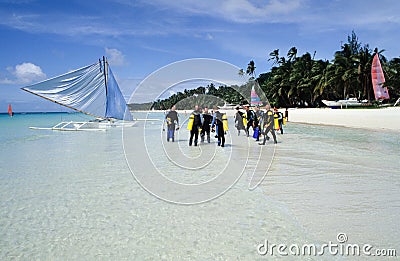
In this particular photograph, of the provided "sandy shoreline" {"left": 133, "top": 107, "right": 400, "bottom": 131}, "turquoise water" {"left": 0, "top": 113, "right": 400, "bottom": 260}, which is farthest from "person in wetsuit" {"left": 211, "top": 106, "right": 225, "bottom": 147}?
"sandy shoreline" {"left": 133, "top": 107, "right": 400, "bottom": 131}

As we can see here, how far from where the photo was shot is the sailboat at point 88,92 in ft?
66.3

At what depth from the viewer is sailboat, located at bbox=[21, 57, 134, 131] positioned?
20203mm

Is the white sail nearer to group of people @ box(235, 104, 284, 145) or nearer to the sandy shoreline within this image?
the sandy shoreline

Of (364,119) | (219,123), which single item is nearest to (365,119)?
(364,119)

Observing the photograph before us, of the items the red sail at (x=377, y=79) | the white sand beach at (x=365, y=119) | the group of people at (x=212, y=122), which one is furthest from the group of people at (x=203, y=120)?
the red sail at (x=377, y=79)

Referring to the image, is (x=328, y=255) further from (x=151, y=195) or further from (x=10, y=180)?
(x=10, y=180)

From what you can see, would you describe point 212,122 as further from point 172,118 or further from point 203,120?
point 172,118

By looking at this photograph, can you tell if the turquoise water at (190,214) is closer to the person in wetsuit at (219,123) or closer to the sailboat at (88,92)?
the person in wetsuit at (219,123)

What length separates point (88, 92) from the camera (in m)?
22.8

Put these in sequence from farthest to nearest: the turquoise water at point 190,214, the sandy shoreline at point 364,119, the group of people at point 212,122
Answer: the sandy shoreline at point 364,119 < the group of people at point 212,122 < the turquoise water at point 190,214

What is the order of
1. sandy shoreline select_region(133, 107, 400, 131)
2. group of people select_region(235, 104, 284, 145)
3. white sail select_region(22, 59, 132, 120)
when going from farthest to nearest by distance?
sandy shoreline select_region(133, 107, 400, 131), white sail select_region(22, 59, 132, 120), group of people select_region(235, 104, 284, 145)

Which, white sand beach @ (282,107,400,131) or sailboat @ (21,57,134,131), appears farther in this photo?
white sand beach @ (282,107,400,131)

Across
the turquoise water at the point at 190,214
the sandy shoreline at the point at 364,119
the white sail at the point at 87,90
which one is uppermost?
the white sail at the point at 87,90

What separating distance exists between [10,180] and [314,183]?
6.42 meters
